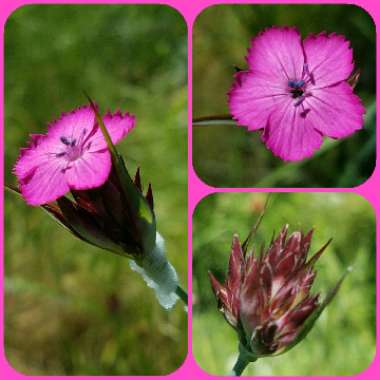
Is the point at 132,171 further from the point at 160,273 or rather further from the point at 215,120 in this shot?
the point at 160,273

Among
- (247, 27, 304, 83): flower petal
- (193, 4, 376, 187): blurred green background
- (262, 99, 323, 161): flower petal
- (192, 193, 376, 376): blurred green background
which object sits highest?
(247, 27, 304, 83): flower petal

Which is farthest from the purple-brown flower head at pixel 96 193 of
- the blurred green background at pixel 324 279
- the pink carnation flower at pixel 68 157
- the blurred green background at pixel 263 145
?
the blurred green background at pixel 263 145

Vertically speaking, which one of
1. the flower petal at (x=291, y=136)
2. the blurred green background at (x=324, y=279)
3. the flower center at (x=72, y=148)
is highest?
the flower center at (x=72, y=148)

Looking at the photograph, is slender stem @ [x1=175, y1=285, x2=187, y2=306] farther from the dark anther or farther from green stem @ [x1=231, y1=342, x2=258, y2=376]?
the dark anther

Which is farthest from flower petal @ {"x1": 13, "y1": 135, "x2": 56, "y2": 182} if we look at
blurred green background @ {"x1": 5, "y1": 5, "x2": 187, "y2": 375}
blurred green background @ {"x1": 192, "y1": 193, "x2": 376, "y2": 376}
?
blurred green background @ {"x1": 5, "y1": 5, "x2": 187, "y2": 375}

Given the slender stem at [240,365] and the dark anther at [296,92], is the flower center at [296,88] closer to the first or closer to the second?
the dark anther at [296,92]
